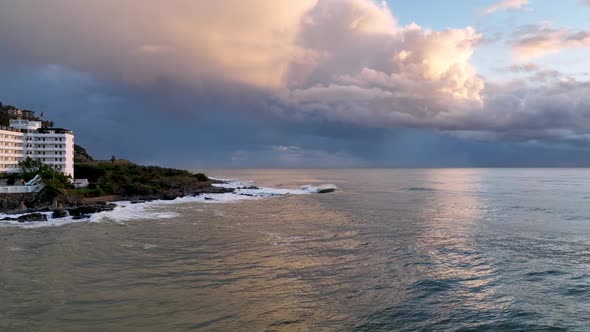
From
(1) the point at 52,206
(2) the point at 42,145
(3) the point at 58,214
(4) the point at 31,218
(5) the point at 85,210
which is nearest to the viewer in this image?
(4) the point at 31,218

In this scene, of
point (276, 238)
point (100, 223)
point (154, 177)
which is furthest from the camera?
point (154, 177)

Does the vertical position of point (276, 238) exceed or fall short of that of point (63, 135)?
it falls short

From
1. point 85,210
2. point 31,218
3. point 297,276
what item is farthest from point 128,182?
point 297,276

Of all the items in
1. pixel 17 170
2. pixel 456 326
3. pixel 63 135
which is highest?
pixel 63 135

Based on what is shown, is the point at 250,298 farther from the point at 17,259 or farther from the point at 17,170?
the point at 17,170

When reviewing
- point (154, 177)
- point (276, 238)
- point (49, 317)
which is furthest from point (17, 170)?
point (49, 317)

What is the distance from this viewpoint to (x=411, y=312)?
57.6 ft

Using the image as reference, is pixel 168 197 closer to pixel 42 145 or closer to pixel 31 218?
pixel 31 218

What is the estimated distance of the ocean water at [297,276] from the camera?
54.7 feet

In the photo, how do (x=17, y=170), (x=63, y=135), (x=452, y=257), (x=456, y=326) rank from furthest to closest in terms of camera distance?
(x=63, y=135) → (x=17, y=170) → (x=452, y=257) → (x=456, y=326)

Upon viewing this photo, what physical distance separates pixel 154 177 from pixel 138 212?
4896 cm

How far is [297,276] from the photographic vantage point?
23.0m

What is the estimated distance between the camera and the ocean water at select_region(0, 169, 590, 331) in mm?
16688

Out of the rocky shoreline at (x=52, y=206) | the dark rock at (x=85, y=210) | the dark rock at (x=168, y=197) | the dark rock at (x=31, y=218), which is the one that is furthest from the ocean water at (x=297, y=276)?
the dark rock at (x=168, y=197)
